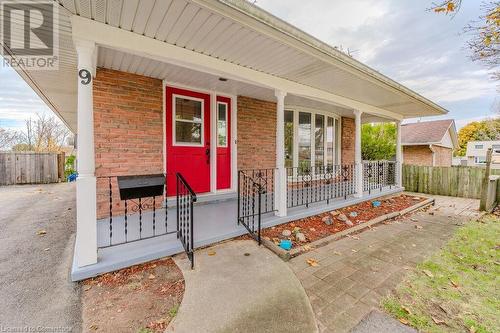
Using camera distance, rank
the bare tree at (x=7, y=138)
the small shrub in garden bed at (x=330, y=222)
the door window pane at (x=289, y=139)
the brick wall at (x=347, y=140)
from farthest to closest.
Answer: the bare tree at (x=7, y=138), the brick wall at (x=347, y=140), the door window pane at (x=289, y=139), the small shrub in garden bed at (x=330, y=222)

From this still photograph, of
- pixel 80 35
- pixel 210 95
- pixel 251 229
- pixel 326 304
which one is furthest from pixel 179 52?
pixel 326 304

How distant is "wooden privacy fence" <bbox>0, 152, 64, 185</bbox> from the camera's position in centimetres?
1038

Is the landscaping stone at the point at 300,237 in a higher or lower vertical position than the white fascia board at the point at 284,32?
lower

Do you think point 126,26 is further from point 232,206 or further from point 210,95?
point 232,206

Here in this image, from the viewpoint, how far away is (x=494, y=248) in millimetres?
3873

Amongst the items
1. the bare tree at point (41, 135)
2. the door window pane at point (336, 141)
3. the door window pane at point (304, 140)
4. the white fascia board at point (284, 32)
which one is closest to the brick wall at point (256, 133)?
the door window pane at point (304, 140)

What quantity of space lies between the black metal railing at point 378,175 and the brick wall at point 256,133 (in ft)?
9.82

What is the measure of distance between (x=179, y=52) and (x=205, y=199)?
9.84 feet

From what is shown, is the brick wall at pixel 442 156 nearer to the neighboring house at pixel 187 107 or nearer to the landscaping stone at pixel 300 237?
the neighboring house at pixel 187 107

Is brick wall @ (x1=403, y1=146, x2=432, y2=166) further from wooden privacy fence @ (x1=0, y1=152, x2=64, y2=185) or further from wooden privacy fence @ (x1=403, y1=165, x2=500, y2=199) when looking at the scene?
wooden privacy fence @ (x1=0, y1=152, x2=64, y2=185)

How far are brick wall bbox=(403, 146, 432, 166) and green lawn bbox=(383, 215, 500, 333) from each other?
14998mm

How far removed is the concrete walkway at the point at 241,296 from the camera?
1.94 meters

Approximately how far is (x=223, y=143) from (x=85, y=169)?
323 cm

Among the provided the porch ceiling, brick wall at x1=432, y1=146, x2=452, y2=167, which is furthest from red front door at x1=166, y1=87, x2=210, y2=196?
brick wall at x1=432, y1=146, x2=452, y2=167
